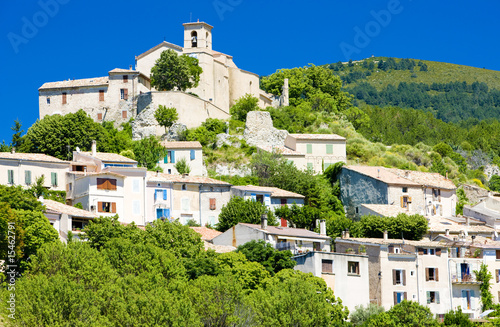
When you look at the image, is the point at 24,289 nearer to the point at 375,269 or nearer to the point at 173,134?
the point at 375,269

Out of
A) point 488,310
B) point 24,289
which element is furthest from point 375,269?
point 24,289

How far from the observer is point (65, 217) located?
5622 centimetres

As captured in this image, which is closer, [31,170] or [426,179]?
[31,170]

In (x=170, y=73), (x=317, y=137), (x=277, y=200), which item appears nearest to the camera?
(x=277, y=200)

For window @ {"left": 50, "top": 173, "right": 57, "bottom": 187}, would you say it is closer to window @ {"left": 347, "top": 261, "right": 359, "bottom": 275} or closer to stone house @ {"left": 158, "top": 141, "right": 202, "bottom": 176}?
stone house @ {"left": 158, "top": 141, "right": 202, "bottom": 176}

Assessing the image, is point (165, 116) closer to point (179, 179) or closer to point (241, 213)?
point (179, 179)

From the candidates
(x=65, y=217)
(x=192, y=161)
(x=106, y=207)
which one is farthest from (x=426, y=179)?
(x=65, y=217)

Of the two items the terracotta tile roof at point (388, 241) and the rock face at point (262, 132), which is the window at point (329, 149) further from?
the terracotta tile roof at point (388, 241)

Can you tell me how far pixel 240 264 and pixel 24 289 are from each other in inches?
584

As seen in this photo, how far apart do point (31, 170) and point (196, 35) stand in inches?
1501

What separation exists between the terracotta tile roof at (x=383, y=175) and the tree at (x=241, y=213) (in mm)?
13332

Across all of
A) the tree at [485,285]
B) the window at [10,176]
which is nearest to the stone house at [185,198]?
the window at [10,176]

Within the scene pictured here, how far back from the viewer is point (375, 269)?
57219 mm

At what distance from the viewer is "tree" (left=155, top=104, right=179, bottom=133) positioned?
85188 millimetres
